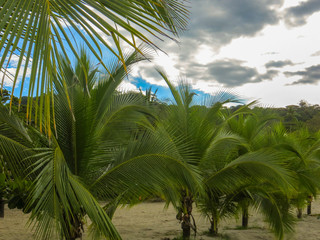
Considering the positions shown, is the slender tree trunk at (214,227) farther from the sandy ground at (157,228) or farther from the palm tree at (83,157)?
the palm tree at (83,157)

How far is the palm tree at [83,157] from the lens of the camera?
3977 mm

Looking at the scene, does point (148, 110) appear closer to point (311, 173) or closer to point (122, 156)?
point (122, 156)

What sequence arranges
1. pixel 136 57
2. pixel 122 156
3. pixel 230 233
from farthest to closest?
pixel 230 233, pixel 136 57, pixel 122 156

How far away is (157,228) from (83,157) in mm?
4854

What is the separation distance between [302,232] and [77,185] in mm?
7678

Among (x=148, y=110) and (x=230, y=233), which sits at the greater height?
(x=148, y=110)

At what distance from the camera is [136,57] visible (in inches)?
231

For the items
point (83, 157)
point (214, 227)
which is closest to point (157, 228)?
point (214, 227)

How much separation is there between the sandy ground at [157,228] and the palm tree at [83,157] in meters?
1.83

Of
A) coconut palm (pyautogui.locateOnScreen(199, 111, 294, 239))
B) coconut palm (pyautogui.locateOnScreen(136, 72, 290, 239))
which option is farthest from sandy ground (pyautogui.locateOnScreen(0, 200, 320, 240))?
coconut palm (pyautogui.locateOnScreen(136, 72, 290, 239))

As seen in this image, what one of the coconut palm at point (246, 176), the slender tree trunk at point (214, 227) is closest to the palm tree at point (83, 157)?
the coconut palm at point (246, 176)

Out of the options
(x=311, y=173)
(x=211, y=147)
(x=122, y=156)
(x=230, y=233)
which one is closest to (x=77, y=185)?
(x=122, y=156)

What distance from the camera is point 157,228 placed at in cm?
919

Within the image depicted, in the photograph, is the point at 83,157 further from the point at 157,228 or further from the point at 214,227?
the point at 157,228
